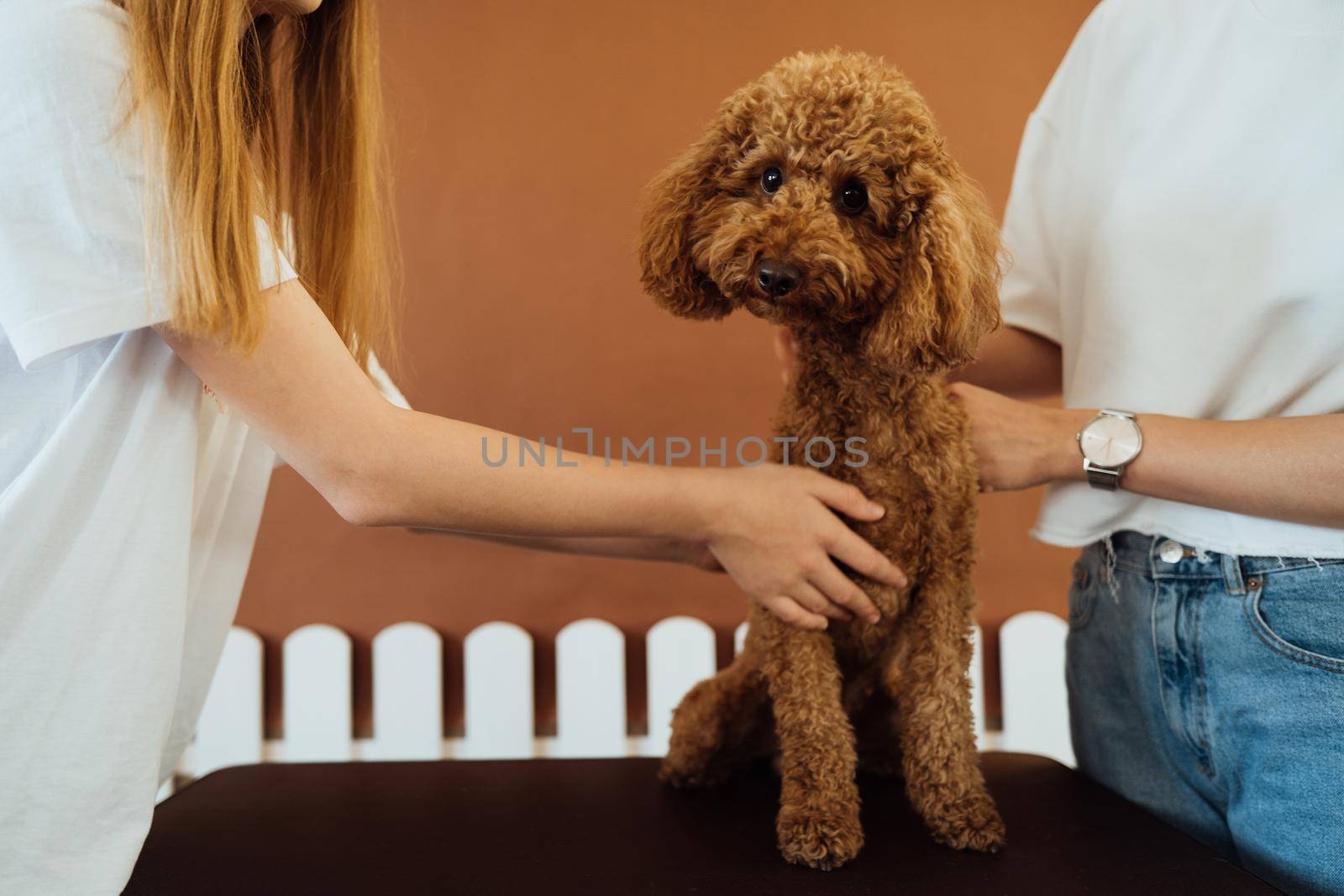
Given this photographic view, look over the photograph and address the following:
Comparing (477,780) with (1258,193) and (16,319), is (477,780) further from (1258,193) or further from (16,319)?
(1258,193)

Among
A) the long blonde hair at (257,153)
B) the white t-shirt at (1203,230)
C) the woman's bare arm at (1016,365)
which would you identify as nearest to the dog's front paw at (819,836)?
the white t-shirt at (1203,230)

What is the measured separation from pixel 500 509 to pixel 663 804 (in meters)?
0.44

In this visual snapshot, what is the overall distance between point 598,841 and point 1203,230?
844 millimetres

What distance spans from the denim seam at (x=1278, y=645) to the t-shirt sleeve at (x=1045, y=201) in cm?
41

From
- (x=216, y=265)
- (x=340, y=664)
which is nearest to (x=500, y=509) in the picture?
(x=216, y=265)

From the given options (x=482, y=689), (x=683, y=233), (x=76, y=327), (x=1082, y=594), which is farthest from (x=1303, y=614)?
(x=482, y=689)

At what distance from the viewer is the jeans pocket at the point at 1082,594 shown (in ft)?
3.34

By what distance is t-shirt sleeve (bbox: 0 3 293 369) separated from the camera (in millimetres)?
618

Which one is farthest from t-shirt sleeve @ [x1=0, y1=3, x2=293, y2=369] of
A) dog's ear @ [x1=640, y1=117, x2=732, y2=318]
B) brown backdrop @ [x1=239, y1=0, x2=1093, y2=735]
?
brown backdrop @ [x1=239, y1=0, x2=1093, y2=735]

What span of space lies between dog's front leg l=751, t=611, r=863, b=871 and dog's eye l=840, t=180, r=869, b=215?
406mm

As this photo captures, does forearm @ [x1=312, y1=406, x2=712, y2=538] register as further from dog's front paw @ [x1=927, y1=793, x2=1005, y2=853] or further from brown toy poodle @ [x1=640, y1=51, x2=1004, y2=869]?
dog's front paw @ [x1=927, y1=793, x2=1005, y2=853]

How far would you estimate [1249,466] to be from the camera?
2.69ft

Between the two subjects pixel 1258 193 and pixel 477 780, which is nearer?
pixel 1258 193

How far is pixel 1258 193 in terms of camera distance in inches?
34.5
